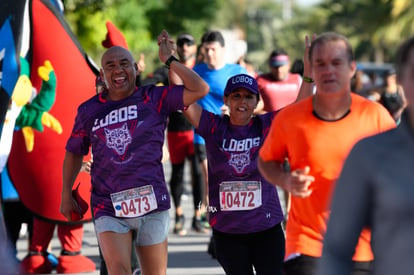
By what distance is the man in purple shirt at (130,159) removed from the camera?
20.8 ft

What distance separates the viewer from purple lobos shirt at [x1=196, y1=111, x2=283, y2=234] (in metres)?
6.39

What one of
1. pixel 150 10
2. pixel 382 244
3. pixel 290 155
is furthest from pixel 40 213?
pixel 150 10

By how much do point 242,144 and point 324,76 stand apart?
1719mm

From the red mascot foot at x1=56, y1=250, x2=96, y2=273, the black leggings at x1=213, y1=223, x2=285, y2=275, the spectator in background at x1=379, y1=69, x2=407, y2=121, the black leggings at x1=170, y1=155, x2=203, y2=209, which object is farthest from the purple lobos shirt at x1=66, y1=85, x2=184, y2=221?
the black leggings at x1=170, y1=155, x2=203, y2=209

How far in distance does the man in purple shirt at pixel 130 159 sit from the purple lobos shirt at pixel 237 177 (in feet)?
0.92

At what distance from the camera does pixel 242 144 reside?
6.45 metres

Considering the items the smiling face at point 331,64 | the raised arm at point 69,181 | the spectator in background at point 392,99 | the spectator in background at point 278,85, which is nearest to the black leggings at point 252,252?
the raised arm at point 69,181

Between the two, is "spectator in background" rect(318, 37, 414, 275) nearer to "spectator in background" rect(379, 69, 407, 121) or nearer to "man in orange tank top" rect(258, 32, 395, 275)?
"man in orange tank top" rect(258, 32, 395, 275)

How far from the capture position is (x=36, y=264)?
9.46 metres

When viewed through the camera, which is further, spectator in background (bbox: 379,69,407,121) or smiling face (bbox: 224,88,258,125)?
spectator in background (bbox: 379,69,407,121)

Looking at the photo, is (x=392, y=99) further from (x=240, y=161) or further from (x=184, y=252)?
(x=240, y=161)

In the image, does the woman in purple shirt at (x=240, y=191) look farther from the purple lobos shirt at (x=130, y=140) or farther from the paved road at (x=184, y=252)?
the paved road at (x=184, y=252)

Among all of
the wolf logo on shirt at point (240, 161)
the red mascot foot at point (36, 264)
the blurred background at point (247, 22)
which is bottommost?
the red mascot foot at point (36, 264)

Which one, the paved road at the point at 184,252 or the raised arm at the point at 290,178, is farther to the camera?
the paved road at the point at 184,252
